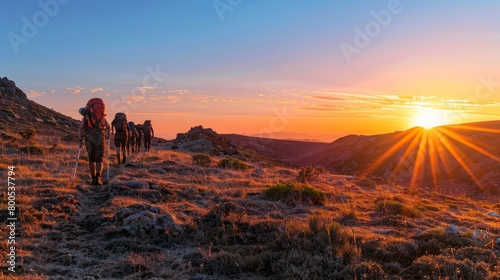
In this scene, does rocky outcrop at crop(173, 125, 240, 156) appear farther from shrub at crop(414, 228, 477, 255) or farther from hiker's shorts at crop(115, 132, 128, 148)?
shrub at crop(414, 228, 477, 255)

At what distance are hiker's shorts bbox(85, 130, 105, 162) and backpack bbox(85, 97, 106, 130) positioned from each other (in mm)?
230

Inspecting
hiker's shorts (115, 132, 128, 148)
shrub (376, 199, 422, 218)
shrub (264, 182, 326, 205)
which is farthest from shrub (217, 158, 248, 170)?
shrub (376, 199, 422, 218)

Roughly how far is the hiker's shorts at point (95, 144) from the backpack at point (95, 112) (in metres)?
0.23

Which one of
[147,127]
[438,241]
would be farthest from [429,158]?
[438,241]

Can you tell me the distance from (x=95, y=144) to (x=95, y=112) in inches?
41.1

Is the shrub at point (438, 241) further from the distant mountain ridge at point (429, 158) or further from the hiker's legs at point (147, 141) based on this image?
the hiker's legs at point (147, 141)

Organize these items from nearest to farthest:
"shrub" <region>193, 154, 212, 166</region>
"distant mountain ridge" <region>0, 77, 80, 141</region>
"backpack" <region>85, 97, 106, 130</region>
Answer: "backpack" <region>85, 97, 106, 130</region> < "shrub" <region>193, 154, 212, 166</region> < "distant mountain ridge" <region>0, 77, 80, 141</region>

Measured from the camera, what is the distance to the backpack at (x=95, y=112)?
11289 millimetres

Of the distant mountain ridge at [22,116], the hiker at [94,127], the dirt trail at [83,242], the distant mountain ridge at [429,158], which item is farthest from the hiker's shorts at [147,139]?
the distant mountain ridge at [429,158]

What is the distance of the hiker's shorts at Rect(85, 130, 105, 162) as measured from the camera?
37.4 ft

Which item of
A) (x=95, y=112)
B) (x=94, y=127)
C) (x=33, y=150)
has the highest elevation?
(x=95, y=112)

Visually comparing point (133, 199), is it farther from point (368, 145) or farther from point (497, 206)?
point (368, 145)

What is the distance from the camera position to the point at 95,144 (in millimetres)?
11438

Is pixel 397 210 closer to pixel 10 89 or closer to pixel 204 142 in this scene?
pixel 204 142
